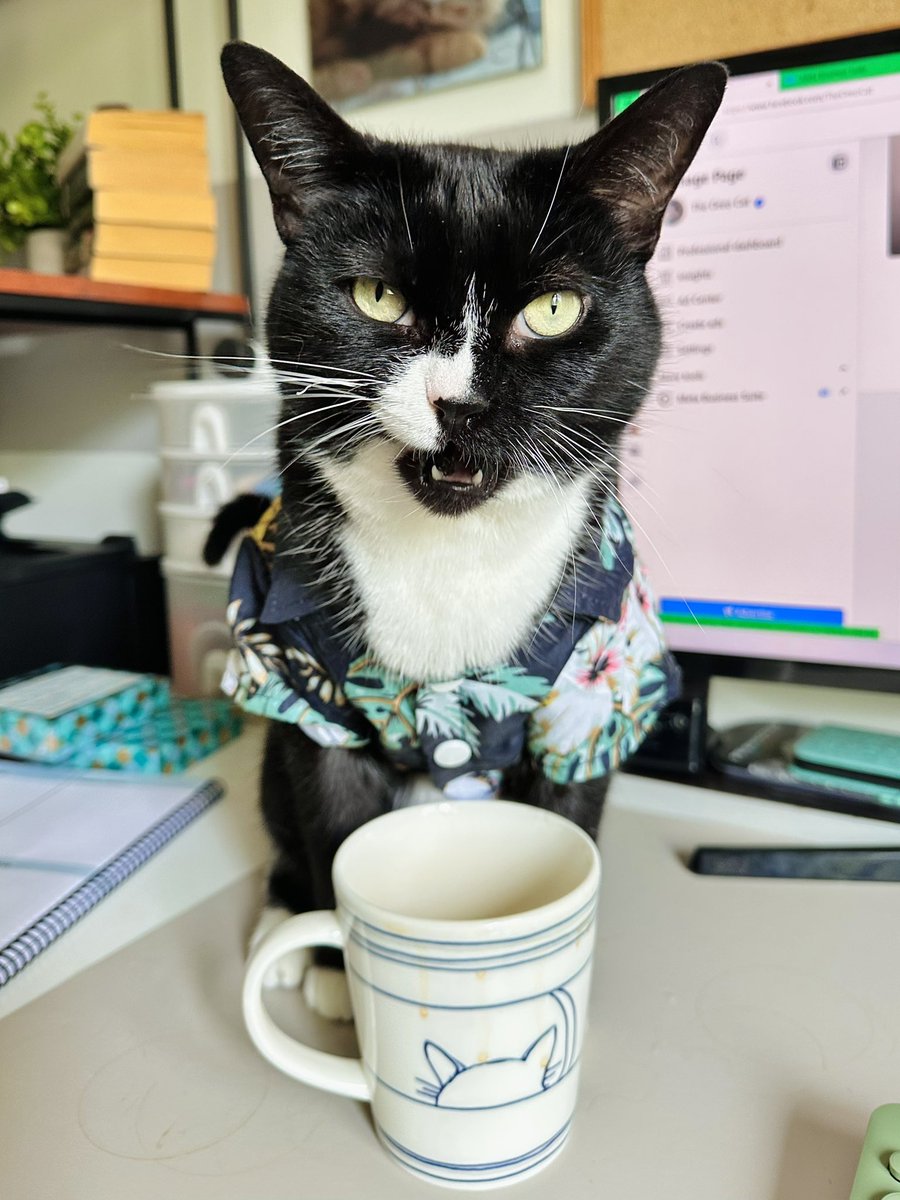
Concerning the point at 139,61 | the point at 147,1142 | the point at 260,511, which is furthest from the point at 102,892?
the point at 139,61

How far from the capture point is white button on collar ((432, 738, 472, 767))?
1.73 feet

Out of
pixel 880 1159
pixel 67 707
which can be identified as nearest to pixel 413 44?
pixel 67 707

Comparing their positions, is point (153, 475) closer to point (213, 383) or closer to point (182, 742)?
point (213, 383)

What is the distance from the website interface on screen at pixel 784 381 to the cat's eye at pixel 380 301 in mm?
241

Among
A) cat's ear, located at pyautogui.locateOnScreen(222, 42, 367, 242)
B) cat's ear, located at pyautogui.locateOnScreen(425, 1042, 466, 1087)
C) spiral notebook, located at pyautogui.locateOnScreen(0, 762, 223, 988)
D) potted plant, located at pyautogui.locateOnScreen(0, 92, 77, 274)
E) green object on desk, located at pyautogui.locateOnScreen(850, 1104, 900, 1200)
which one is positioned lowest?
green object on desk, located at pyautogui.locateOnScreen(850, 1104, 900, 1200)

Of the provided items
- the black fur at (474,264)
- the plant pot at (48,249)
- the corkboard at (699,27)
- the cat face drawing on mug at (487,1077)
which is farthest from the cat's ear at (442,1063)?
the plant pot at (48,249)

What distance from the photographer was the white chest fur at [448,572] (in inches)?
19.3

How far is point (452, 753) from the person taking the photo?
1.74 feet

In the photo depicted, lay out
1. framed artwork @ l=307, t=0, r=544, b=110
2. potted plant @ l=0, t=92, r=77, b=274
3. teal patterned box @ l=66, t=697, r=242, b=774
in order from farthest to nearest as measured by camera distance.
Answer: potted plant @ l=0, t=92, r=77, b=274
framed artwork @ l=307, t=0, r=544, b=110
teal patterned box @ l=66, t=697, r=242, b=774

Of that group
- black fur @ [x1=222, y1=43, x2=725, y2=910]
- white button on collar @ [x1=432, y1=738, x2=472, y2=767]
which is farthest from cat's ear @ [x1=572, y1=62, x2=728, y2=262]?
white button on collar @ [x1=432, y1=738, x2=472, y2=767]

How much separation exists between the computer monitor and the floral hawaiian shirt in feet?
0.53

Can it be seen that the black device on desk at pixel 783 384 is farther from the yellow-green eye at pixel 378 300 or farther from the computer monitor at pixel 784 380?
the yellow-green eye at pixel 378 300

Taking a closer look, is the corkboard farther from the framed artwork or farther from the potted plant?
the potted plant

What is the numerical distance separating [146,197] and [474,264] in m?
0.75
